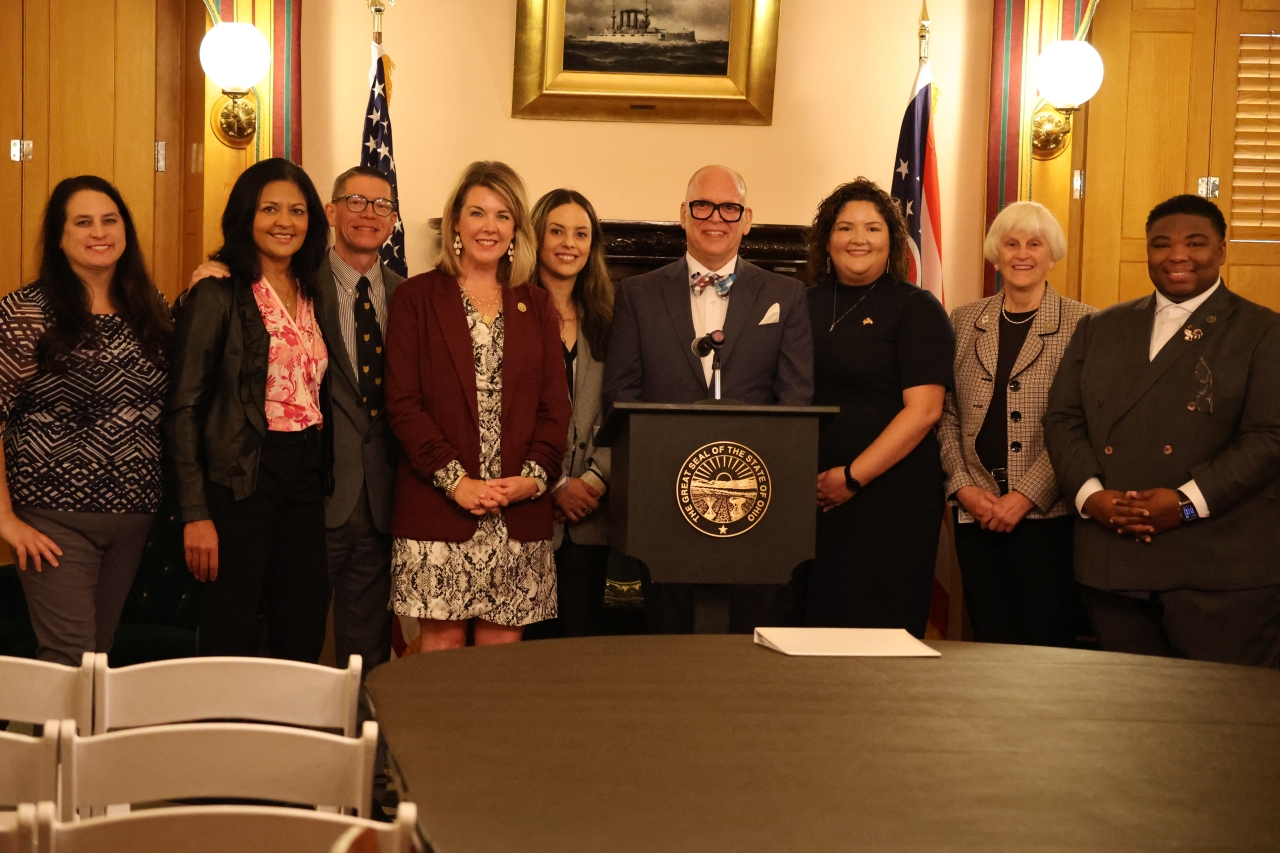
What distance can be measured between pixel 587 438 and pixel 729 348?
527 millimetres

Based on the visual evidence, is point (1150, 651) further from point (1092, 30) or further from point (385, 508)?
point (1092, 30)

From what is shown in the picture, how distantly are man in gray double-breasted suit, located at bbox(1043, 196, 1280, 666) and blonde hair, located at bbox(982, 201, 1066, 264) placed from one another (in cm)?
40

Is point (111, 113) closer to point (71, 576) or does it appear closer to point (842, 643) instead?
point (71, 576)

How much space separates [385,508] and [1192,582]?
81.7 inches

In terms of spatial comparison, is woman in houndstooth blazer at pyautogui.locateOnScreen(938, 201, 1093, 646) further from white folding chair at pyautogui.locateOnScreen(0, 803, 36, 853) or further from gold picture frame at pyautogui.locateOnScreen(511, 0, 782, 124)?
white folding chair at pyautogui.locateOnScreen(0, 803, 36, 853)

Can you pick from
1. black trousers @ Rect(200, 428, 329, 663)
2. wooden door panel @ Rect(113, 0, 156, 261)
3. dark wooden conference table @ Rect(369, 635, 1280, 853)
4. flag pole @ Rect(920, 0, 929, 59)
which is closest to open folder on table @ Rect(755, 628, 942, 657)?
dark wooden conference table @ Rect(369, 635, 1280, 853)

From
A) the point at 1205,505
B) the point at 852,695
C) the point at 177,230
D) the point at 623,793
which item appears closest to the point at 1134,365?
the point at 1205,505

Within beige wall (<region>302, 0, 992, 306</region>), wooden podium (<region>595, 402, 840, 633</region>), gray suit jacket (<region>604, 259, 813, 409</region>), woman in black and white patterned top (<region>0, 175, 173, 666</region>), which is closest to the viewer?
wooden podium (<region>595, 402, 840, 633</region>)

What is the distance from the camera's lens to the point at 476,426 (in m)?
3.12

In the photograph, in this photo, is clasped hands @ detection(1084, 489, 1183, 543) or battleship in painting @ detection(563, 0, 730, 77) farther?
battleship in painting @ detection(563, 0, 730, 77)

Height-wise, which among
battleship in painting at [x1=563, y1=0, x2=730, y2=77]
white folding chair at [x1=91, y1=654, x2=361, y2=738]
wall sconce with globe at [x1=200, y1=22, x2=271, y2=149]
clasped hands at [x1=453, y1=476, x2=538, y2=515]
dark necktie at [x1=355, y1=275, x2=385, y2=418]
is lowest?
white folding chair at [x1=91, y1=654, x2=361, y2=738]

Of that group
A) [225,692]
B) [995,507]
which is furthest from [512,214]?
[225,692]

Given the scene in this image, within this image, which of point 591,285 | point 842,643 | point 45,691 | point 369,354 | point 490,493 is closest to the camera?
point 45,691

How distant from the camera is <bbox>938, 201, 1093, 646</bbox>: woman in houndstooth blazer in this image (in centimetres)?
340
